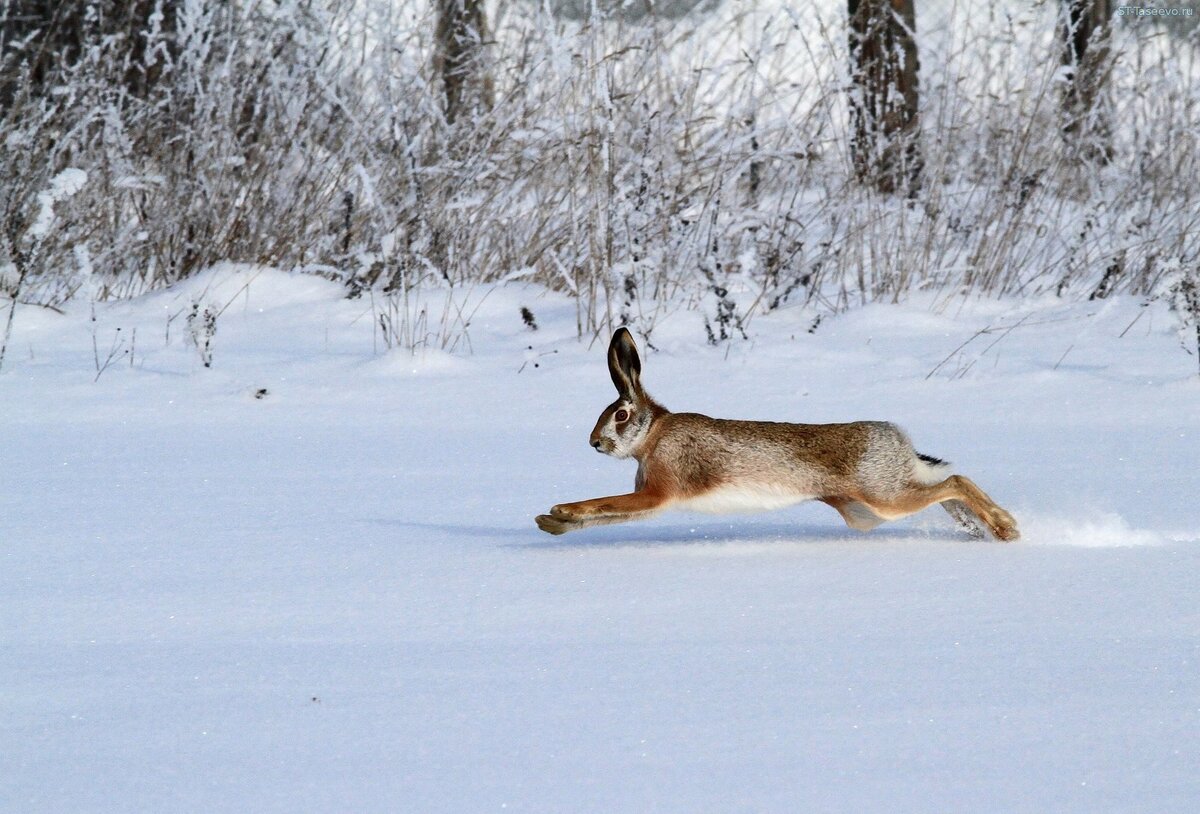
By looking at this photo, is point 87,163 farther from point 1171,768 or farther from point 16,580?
point 1171,768

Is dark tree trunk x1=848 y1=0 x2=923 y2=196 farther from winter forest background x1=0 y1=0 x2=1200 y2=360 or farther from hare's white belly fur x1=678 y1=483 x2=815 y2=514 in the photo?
hare's white belly fur x1=678 y1=483 x2=815 y2=514

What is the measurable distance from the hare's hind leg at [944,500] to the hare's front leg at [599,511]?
16.0 inches

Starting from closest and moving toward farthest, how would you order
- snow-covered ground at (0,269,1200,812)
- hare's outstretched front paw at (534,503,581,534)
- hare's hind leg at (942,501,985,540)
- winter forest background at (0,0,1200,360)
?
1. snow-covered ground at (0,269,1200,812)
2. hare's outstretched front paw at (534,503,581,534)
3. hare's hind leg at (942,501,985,540)
4. winter forest background at (0,0,1200,360)

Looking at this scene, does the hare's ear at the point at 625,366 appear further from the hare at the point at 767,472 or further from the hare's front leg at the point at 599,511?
the hare's front leg at the point at 599,511

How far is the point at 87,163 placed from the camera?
20.2ft

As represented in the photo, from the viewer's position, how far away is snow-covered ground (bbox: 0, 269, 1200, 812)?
1.51m

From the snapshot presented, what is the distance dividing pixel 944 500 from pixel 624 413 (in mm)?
626

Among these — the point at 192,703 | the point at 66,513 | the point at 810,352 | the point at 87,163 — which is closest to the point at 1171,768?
the point at 192,703

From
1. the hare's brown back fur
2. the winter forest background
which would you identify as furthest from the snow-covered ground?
the winter forest background

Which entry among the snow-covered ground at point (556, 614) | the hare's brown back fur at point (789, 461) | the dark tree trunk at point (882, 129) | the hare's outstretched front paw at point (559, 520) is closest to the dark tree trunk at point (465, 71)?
the dark tree trunk at point (882, 129)

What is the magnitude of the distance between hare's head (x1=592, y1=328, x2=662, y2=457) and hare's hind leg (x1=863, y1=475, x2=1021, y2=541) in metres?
0.45

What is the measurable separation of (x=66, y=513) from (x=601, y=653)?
1.53 metres

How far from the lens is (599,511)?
262 cm

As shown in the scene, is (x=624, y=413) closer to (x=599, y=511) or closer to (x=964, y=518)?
(x=599, y=511)
